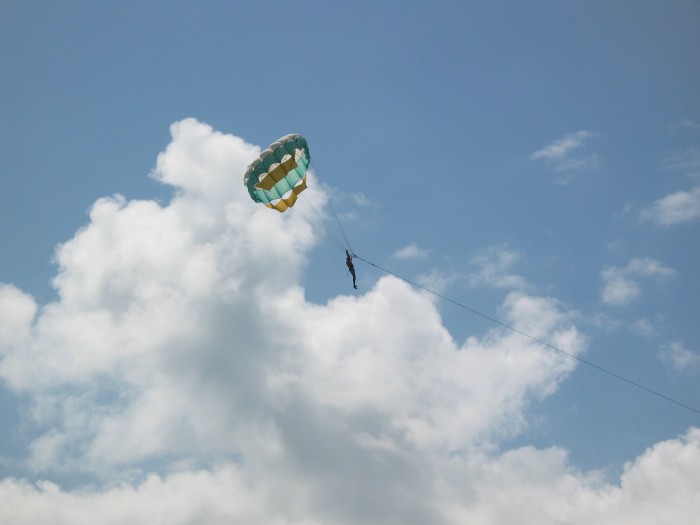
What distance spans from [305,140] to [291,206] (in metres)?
4.27

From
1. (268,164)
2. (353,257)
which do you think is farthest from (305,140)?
(353,257)

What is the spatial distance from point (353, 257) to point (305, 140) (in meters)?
7.94

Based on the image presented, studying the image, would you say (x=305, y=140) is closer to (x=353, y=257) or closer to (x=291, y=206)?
(x=291, y=206)

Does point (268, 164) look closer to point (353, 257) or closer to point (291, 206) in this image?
point (291, 206)

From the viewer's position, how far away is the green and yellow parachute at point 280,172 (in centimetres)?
5038

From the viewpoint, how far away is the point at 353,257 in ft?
169

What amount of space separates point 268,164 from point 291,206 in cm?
361

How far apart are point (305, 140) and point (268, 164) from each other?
3.16m

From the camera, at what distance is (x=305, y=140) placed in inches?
2047

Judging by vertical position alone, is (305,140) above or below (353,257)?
above

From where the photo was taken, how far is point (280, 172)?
2014 inches

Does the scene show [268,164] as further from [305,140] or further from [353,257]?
[353,257]

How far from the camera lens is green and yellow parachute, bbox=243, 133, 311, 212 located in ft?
165
